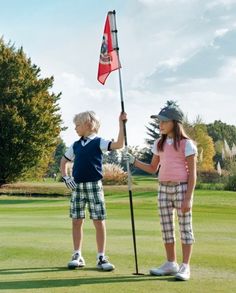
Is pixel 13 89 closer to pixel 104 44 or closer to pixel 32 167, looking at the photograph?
pixel 32 167

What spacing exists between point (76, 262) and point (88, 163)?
3.54ft

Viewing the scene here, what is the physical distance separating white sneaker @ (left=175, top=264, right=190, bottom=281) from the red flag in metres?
2.47

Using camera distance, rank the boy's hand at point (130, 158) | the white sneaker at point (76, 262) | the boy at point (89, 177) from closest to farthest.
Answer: the white sneaker at point (76, 262) < the boy's hand at point (130, 158) < the boy at point (89, 177)

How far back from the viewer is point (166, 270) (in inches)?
216

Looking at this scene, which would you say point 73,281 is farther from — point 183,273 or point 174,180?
point 174,180

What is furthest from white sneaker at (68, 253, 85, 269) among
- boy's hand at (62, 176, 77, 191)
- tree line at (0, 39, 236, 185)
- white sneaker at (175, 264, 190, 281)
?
tree line at (0, 39, 236, 185)

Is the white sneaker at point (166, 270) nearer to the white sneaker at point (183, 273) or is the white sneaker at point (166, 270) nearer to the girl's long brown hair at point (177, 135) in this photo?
the white sneaker at point (183, 273)

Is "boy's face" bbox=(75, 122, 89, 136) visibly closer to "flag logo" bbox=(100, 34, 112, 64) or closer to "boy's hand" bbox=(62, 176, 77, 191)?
"boy's hand" bbox=(62, 176, 77, 191)

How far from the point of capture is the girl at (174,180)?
552 centimetres

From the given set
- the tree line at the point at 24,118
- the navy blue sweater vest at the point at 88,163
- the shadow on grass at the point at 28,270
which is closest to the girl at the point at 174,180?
the navy blue sweater vest at the point at 88,163

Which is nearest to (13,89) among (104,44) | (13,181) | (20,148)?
(20,148)

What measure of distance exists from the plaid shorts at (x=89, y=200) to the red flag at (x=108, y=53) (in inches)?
51.8

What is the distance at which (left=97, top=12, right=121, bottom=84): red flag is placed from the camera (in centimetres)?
666

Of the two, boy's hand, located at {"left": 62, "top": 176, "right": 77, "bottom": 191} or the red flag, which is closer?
boy's hand, located at {"left": 62, "top": 176, "right": 77, "bottom": 191}
